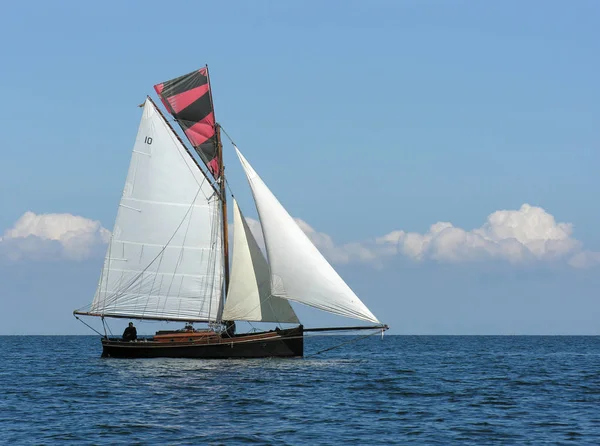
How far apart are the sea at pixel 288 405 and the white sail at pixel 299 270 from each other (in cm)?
387

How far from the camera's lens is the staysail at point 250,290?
181ft

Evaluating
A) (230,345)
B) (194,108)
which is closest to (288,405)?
(230,345)

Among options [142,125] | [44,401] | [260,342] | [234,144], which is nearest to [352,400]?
[44,401]

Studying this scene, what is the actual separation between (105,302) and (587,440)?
120 ft

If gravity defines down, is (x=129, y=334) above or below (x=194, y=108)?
below

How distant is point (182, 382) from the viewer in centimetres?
4444

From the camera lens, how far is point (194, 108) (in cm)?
5919

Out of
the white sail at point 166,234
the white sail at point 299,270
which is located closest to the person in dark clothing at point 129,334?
the white sail at point 166,234

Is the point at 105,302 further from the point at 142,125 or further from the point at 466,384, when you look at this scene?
the point at 466,384

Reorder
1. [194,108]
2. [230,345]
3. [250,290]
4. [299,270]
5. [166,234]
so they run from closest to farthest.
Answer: [299,270], [250,290], [230,345], [166,234], [194,108]

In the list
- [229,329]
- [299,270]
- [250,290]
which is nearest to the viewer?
[299,270]

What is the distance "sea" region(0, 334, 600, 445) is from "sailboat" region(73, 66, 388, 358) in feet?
5.65

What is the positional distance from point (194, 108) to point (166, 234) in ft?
27.9

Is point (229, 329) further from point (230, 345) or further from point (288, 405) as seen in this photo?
point (288, 405)
